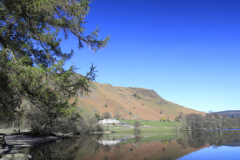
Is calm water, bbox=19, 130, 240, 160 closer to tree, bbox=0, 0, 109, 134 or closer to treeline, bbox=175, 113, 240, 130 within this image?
tree, bbox=0, 0, 109, 134

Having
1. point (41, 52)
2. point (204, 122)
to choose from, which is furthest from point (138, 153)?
point (204, 122)

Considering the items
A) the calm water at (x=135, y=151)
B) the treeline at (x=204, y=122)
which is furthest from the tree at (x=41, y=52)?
the treeline at (x=204, y=122)

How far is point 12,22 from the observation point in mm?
8766

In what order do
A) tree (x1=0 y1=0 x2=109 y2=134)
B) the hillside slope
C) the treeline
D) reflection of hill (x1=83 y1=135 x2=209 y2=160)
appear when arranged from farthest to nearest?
the hillside slope < the treeline < reflection of hill (x1=83 y1=135 x2=209 y2=160) < tree (x1=0 y1=0 x2=109 y2=134)

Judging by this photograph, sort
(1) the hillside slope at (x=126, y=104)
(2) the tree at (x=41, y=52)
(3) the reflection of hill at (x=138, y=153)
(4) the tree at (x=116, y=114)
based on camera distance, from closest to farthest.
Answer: (2) the tree at (x=41, y=52) → (3) the reflection of hill at (x=138, y=153) → (4) the tree at (x=116, y=114) → (1) the hillside slope at (x=126, y=104)

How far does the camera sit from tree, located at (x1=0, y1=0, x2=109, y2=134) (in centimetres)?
733

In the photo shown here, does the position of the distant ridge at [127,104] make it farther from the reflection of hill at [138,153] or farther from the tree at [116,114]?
the reflection of hill at [138,153]

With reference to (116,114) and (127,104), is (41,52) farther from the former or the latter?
(127,104)

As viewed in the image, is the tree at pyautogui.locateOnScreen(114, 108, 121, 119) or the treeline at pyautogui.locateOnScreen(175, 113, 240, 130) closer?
the treeline at pyautogui.locateOnScreen(175, 113, 240, 130)

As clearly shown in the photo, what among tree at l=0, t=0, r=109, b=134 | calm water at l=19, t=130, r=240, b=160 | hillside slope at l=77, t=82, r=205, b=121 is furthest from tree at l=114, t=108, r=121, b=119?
tree at l=0, t=0, r=109, b=134

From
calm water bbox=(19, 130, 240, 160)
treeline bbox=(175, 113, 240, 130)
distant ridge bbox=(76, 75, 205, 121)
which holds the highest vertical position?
distant ridge bbox=(76, 75, 205, 121)

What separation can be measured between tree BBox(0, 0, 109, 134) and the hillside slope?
47488mm

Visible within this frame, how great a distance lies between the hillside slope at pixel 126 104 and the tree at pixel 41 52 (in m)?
Answer: 47.5

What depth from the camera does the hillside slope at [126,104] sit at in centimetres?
9069
